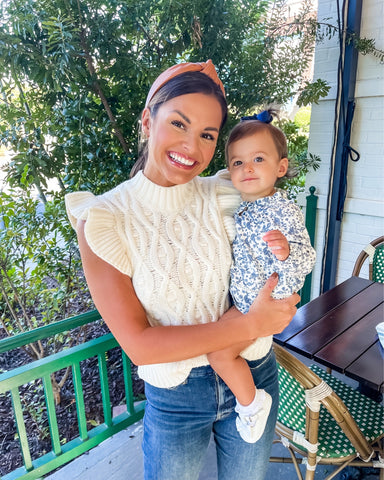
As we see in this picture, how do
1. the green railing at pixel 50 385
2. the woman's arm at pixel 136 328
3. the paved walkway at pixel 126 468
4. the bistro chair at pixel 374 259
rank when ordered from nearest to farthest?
the woman's arm at pixel 136 328
the green railing at pixel 50 385
the paved walkway at pixel 126 468
the bistro chair at pixel 374 259

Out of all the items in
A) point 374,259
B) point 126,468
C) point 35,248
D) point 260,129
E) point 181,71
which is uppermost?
point 181,71

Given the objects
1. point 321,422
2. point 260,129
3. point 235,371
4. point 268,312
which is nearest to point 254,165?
point 260,129

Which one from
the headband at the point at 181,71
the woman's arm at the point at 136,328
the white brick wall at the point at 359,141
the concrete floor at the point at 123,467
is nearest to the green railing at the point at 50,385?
the concrete floor at the point at 123,467

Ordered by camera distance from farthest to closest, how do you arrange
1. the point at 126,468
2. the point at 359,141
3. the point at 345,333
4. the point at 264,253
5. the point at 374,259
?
the point at 359,141 < the point at 374,259 < the point at 126,468 < the point at 345,333 < the point at 264,253

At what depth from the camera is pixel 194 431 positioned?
0.99 meters

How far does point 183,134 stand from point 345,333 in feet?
4.39

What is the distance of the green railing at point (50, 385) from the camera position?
1375 mm

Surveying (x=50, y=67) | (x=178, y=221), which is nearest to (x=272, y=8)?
(x=50, y=67)

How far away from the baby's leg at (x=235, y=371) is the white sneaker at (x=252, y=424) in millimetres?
37

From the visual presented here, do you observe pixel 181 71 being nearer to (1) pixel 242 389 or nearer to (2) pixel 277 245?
(2) pixel 277 245

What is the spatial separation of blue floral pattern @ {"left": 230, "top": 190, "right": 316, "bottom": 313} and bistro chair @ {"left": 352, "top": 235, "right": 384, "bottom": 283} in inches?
63.6

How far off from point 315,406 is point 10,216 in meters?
1.63

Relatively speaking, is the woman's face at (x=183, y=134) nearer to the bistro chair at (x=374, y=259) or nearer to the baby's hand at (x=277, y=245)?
the baby's hand at (x=277, y=245)

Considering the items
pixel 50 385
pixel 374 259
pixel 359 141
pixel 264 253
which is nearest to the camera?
pixel 264 253
